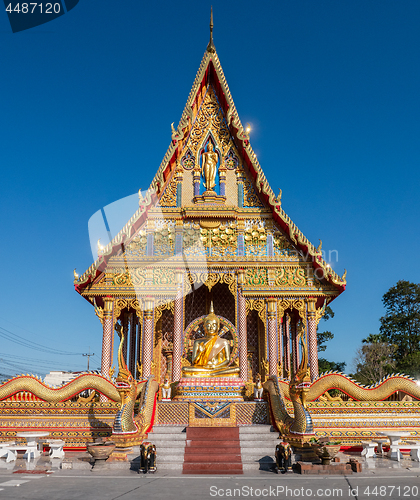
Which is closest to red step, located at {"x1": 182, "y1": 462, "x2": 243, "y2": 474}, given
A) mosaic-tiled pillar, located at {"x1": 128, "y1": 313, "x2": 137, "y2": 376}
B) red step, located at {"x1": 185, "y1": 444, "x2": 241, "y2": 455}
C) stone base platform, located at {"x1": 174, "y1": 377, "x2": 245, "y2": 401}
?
red step, located at {"x1": 185, "y1": 444, "x2": 241, "y2": 455}

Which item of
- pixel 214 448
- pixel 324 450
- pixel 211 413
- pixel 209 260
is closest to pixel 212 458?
pixel 214 448

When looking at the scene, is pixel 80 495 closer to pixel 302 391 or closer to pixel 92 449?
pixel 92 449

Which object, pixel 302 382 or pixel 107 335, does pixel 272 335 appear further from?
pixel 107 335

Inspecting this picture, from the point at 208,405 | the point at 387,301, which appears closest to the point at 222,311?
the point at 208,405

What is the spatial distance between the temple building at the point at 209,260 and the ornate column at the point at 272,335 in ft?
0.09

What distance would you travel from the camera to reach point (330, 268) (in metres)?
13.6

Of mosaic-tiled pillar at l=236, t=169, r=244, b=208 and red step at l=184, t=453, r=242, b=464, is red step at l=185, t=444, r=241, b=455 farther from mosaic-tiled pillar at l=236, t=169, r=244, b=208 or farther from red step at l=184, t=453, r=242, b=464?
mosaic-tiled pillar at l=236, t=169, r=244, b=208

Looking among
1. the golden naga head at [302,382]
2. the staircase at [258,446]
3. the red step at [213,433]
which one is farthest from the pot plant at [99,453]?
the golden naga head at [302,382]

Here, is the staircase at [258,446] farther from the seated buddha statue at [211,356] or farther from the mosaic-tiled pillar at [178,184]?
the mosaic-tiled pillar at [178,184]

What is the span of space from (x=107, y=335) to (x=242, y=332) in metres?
3.86

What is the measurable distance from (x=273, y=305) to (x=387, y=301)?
23759 millimetres

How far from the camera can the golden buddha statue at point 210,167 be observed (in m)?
15.0

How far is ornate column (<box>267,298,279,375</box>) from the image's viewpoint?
13108 mm

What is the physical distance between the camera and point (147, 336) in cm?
1343
